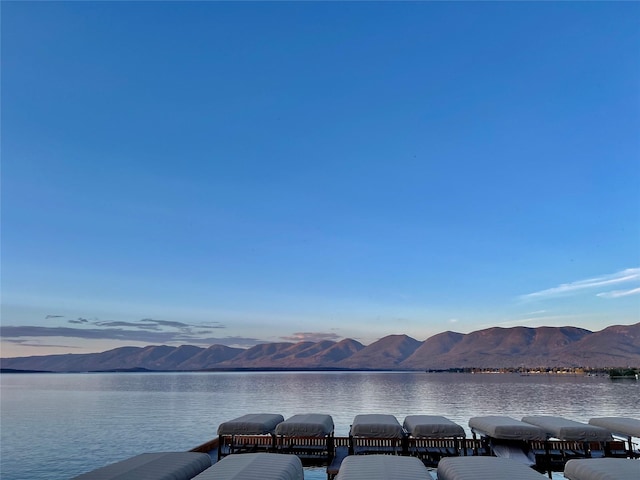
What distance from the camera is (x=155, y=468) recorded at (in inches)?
424

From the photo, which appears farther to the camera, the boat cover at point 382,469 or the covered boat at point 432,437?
the covered boat at point 432,437

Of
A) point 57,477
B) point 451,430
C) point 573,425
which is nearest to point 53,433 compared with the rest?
point 57,477

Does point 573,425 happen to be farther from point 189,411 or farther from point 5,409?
point 5,409

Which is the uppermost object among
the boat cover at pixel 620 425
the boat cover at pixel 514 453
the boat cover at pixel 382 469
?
the boat cover at pixel 382 469

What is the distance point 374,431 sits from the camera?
16.8 metres

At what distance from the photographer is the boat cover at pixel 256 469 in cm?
940

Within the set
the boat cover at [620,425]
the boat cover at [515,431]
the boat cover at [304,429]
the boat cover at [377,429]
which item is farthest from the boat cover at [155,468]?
the boat cover at [620,425]

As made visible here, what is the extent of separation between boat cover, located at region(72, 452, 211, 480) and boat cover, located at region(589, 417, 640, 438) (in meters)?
14.0

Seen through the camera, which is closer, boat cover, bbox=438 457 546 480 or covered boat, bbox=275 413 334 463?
boat cover, bbox=438 457 546 480

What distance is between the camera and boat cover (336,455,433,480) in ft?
30.7

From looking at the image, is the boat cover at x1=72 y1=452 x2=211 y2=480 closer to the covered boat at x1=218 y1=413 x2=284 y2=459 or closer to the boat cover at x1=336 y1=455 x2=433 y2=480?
the boat cover at x1=336 y1=455 x2=433 y2=480

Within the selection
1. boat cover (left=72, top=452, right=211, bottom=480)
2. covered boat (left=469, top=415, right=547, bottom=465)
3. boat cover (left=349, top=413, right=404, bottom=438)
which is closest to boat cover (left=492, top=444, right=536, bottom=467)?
covered boat (left=469, top=415, right=547, bottom=465)

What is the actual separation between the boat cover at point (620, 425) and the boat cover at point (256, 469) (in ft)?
40.6

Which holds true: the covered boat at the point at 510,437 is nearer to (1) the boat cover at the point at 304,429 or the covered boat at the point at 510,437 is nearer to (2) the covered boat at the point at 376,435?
(2) the covered boat at the point at 376,435
